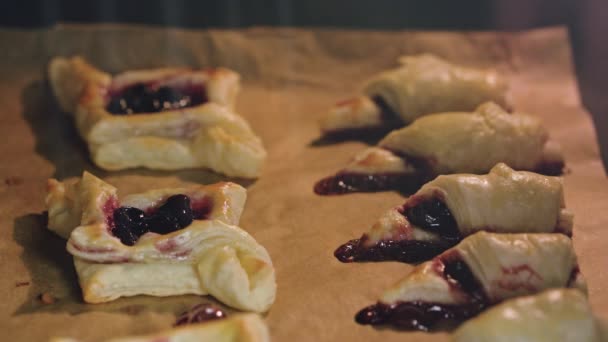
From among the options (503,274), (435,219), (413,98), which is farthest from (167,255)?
(413,98)

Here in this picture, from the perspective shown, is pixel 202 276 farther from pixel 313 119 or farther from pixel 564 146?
pixel 564 146

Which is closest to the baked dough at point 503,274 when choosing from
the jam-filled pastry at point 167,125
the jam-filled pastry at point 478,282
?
the jam-filled pastry at point 478,282

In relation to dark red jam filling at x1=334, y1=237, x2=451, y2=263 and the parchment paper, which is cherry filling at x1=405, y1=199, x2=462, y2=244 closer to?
dark red jam filling at x1=334, y1=237, x2=451, y2=263

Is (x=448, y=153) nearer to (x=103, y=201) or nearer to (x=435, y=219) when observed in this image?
(x=435, y=219)

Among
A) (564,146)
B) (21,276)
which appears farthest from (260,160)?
(564,146)

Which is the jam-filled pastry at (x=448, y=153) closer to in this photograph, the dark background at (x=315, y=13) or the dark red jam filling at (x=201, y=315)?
the dark red jam filling at (x=201, y=315)

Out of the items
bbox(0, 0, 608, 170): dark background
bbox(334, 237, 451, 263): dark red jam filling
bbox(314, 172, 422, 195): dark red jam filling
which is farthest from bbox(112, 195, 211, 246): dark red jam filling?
bbox(0, 0, 608, 170): dark background

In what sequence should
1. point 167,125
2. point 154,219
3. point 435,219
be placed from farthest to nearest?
point 167,125, point 435,219, point 154,219
